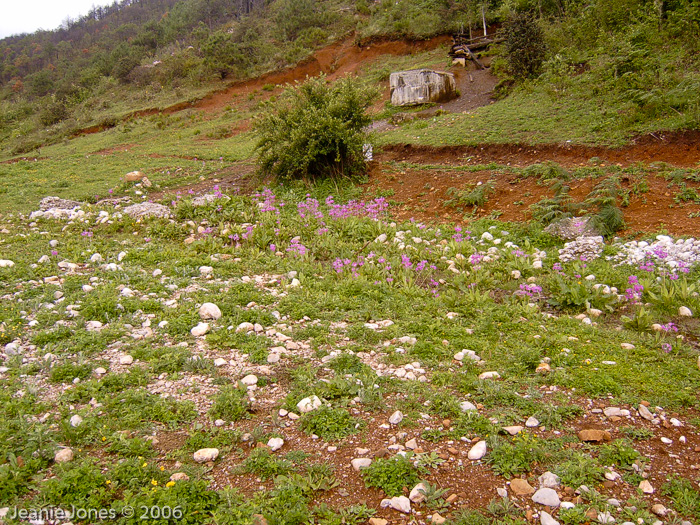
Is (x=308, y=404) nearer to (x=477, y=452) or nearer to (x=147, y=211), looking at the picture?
(x=477, y=452)

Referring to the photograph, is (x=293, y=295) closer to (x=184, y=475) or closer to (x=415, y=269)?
(x=415, y=269)

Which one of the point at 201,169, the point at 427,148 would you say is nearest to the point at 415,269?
the point at 427,148

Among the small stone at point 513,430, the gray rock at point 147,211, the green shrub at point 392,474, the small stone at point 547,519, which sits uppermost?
the gray rock at point 147,211

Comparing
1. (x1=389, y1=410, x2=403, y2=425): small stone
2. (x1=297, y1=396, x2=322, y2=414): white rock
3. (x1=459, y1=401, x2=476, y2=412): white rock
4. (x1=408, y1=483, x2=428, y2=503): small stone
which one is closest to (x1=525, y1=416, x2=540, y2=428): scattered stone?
(x1=459, y1=401, x2=476, y2=412): white rock

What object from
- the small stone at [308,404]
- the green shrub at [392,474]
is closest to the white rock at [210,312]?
the small stone at [308,404]

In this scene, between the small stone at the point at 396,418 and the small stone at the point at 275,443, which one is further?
the small stone at the point at 396,418

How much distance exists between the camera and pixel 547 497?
2.78 metres

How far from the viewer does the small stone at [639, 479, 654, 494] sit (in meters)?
2.79

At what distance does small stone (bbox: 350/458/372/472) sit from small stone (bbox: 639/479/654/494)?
169cm

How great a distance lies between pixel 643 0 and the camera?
1528cm

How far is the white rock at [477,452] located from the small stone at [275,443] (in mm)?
1338

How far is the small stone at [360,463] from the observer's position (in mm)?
3131

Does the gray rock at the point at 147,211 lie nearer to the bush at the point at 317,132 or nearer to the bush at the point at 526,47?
the bush at the point at 317,132

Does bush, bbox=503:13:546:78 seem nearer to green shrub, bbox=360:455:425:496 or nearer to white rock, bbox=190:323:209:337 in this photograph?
white rock, bbox=190:323:209:337
